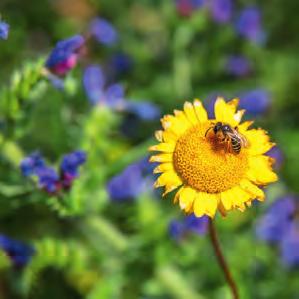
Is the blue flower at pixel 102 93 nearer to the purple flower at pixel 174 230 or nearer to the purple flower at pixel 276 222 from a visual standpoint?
the purple flower at pixel 174 230

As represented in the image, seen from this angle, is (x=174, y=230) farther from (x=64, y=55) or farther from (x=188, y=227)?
(x=64, y=55)

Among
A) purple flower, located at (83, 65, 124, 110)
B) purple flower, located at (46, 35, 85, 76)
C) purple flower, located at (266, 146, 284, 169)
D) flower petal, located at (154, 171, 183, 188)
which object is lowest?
flower petal, located at (154, 171, 183, 188)

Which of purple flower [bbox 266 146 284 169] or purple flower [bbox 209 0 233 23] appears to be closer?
purple flower [bbox 266 146 284 169]

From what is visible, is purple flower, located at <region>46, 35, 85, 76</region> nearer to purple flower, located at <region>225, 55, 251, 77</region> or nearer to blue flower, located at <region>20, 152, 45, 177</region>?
blue flower, located at <region>20, 152, 45, 177</region>

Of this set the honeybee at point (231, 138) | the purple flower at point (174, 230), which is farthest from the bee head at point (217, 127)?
the purple flower at point (174, 230)

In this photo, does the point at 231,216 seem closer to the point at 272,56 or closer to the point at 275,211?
the point at 275,211

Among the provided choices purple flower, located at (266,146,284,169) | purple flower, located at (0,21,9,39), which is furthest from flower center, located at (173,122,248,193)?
purple flower, located at (266,146,284,169)

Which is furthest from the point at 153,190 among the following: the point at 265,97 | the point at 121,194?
the point at 265,97
